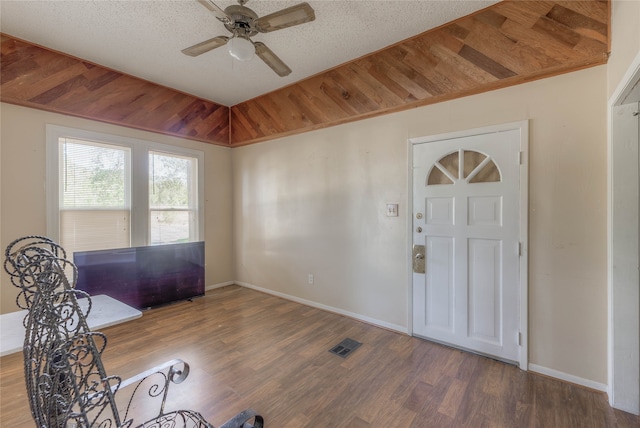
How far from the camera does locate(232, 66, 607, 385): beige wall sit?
2064 millimetres

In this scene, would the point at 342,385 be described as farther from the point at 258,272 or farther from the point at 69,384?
the point at 258,272

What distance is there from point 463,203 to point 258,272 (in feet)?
10.4

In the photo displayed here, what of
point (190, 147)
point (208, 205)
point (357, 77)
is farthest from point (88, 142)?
point (357, 77)

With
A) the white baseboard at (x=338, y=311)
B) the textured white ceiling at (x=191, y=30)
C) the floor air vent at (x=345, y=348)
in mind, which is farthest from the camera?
the white baseboard at (x=338, y=311)

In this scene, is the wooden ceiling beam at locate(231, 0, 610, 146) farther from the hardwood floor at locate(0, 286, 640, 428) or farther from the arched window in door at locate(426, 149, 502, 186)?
the hardwood floor at locate(0, 286, 640, 428)

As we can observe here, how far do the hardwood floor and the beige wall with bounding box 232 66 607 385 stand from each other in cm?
35

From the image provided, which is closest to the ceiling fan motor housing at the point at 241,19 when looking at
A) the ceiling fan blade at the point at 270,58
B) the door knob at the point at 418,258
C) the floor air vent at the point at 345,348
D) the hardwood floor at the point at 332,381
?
the ceiling fan blade at the point at 270,58

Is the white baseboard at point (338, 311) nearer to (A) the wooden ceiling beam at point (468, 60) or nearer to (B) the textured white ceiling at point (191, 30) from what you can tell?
(A) the wooden ceiling beam at point (468, 60)

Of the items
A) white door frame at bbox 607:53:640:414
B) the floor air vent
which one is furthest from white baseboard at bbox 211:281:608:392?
the floor air vent

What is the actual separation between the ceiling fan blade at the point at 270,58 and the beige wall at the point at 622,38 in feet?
7.03

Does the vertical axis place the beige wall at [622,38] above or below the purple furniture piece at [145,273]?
above

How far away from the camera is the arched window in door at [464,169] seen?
2453 mm

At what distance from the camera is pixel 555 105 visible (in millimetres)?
2178

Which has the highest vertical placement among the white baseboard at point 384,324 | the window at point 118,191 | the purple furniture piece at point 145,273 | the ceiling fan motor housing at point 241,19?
the ceiling fan motor housing at point 241,19
